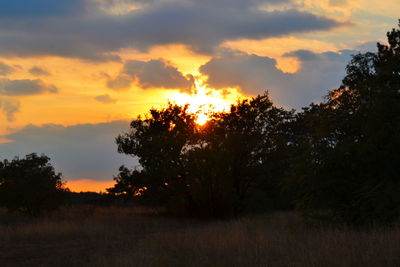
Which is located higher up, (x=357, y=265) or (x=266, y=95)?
(x=266, y=95)

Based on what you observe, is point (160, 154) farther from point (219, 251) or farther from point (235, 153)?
point (219, 251)

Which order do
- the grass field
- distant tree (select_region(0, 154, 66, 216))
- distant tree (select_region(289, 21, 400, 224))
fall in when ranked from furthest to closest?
distant tree (select_region(0, 154, 66, 216)) → distant tree (select_region(289, 21, 400, 224)) → the grass field

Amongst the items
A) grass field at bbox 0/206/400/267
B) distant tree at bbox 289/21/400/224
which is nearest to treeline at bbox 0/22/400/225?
distant tree at bbox 289/21/400/224

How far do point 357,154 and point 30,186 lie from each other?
23112mm

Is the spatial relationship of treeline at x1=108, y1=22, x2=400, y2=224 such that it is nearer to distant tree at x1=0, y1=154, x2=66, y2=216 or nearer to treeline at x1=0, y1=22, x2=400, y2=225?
treeline at x1=0, y1=22, x2=400, y2=225

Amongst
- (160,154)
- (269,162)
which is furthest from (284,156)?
(160,154)

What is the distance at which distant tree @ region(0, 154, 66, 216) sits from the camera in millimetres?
34312

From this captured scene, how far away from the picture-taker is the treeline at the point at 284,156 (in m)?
20.8

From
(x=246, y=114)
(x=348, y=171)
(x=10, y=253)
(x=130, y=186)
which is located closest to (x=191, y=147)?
(x=246, y=114)

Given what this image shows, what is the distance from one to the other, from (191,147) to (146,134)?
30.4 feet

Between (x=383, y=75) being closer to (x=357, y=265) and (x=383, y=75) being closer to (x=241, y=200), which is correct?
(x=357, y=265)

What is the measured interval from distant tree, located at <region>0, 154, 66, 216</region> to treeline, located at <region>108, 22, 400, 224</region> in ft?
25.9

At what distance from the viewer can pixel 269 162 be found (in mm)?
36844

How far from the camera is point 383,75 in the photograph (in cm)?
2214
